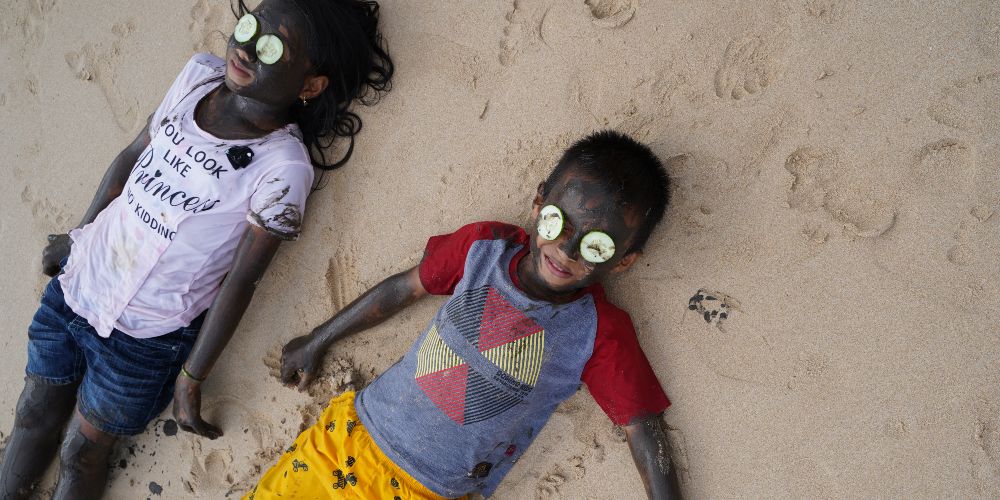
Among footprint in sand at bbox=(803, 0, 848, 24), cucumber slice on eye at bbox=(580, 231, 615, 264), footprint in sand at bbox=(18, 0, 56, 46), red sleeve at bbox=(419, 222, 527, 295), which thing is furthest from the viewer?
footprint in sand at bbox=(18, 0, 56, 46)

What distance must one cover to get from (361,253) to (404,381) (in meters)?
0.58

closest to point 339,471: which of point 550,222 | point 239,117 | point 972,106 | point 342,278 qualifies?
point 342,278

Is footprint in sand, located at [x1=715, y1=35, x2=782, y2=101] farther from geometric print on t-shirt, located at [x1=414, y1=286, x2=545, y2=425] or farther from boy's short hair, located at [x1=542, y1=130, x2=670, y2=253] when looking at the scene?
geometric print on t-shirt, located at [x1=414, y1=286, x2=545, y2=425]

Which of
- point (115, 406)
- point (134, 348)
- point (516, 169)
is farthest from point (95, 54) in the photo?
point (516, 169)

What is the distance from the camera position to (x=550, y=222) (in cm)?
180

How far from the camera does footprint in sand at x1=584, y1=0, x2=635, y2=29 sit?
7.20ft

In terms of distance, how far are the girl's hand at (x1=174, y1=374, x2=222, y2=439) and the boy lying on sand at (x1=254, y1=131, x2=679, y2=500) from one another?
1.40 ft

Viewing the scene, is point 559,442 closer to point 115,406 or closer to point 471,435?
point 471,435

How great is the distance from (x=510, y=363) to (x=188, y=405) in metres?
1.21

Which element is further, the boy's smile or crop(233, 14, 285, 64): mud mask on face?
crop(233, 14, 285, 64): mud mask on face

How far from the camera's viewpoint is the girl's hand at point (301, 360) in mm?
2350

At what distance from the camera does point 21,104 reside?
9.75 feet

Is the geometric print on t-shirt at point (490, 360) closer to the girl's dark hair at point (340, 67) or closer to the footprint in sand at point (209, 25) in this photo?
the girl's dark hair at point (340, 67)

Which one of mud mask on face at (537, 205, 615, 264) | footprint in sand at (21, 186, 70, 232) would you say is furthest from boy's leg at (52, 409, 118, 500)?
mud mask on face at (537, 205, 615, 264)
